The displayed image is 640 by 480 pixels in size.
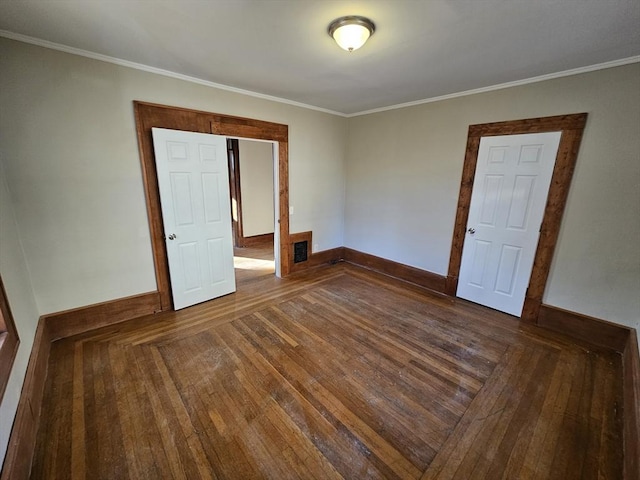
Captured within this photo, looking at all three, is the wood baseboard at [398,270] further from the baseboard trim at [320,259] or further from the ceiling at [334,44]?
the ceiling at [334,44]

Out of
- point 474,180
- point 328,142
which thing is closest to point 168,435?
point 474,180

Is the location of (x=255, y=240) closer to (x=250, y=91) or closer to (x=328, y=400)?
(x=250, y=91)

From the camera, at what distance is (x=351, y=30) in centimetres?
174

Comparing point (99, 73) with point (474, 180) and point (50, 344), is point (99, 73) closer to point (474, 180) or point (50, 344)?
point (50, 344)

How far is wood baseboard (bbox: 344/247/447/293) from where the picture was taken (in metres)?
3.81

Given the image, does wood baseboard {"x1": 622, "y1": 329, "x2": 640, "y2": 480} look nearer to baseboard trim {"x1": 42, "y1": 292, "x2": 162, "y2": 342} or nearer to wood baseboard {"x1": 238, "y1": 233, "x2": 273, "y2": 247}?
baseboard trim {"x1": 42, "y1": 292, "x2": 162, "y2": 342}

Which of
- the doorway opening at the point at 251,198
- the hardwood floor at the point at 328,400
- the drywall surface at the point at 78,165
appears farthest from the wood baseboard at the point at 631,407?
the doorway opening at the point at 251,198

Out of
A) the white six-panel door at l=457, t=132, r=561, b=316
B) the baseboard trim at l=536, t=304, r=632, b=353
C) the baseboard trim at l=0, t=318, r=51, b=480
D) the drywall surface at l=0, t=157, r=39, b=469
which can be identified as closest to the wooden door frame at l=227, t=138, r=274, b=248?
the drywall surface at l=0, t=157, r=39, b=469

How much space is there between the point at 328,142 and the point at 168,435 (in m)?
4.17

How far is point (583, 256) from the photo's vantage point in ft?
8.68

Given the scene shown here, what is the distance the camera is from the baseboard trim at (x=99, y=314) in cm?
254

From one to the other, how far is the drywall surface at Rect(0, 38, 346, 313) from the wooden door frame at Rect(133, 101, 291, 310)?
0.07 meters

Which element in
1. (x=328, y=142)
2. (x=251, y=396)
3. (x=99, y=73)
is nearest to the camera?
(x=251, y=396)

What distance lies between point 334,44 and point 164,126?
1.95m
